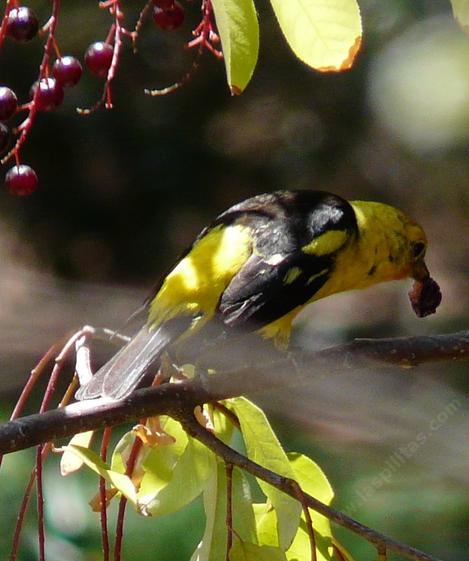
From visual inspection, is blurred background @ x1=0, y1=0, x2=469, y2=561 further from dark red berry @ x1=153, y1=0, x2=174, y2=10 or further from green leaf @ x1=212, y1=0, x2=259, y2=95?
green leaf @ x1=212, y1=0, x2=259, y2=95

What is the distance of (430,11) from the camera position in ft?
15.3

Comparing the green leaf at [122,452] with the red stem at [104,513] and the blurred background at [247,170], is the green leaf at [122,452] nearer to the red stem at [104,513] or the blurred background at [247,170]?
the red stem at [104,513]

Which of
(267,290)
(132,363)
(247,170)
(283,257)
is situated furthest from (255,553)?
(247,170)

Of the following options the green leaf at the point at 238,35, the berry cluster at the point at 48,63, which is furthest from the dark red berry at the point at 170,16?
the green leaf at the point at 238,35

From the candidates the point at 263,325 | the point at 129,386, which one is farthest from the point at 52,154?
the point at 129,386

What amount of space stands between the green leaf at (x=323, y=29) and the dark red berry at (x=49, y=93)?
54 centimetres

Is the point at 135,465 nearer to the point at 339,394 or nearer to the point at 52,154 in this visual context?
the point at 339,394

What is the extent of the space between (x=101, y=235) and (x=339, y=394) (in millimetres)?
1597

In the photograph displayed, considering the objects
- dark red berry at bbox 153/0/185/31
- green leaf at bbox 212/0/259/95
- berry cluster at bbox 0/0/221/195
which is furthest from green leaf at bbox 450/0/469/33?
dark red berry at bbox 153/0/185/31

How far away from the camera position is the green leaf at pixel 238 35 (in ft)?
4.22

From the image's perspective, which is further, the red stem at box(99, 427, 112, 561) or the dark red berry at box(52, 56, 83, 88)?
the dark red berry at box(52, 56, 83, 88)

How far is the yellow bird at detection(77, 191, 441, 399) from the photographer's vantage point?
2.42 meters

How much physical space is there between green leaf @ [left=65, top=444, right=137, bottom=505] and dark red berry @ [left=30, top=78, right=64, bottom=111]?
519 mm

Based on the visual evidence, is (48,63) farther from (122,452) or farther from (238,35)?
(122,452)
